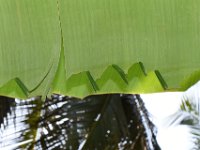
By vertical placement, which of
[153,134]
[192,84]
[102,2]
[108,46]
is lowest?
[153,134]

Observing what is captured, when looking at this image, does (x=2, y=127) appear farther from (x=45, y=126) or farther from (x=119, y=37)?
(x=119, y=37)

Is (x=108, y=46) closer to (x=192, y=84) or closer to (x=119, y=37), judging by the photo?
(x=119, y=37)

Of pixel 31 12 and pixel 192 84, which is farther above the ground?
pixel 31 12

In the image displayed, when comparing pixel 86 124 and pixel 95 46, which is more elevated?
pixel 95 46

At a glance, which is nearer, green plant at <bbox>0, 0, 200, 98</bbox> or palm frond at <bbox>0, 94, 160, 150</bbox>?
green plant at <bbox>0, 0, 200, 98</bbox>

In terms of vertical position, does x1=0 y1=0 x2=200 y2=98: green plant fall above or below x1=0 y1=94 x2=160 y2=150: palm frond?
above

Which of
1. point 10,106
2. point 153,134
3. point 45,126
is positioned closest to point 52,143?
point 45,126

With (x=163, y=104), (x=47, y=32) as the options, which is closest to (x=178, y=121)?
(x=163, y=104)

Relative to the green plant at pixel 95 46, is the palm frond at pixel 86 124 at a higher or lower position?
lower

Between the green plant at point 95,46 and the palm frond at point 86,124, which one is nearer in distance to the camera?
the green plant at point 95,46

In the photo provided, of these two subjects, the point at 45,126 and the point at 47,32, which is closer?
the point at 47,32
